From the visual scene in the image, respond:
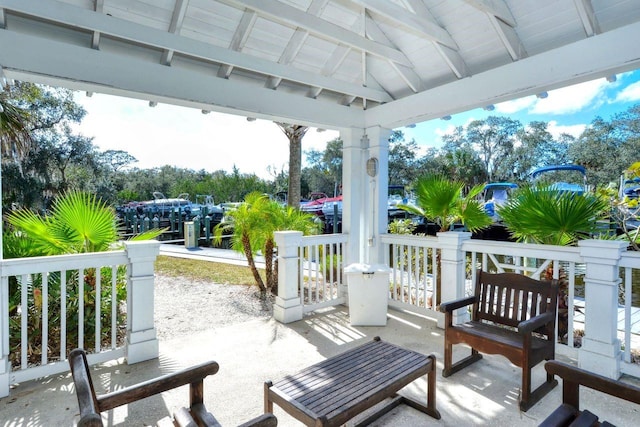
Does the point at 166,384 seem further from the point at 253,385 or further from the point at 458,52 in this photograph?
the point at 458,52

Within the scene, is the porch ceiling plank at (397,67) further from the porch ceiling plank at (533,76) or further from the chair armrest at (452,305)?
the chair armrest at (452,305)

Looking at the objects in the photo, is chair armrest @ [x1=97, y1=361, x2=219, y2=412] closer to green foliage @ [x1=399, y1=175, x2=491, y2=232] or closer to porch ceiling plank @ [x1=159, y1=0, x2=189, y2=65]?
porch ceiling plank @ [x1=159, y1=0, x2=189, y2=65]

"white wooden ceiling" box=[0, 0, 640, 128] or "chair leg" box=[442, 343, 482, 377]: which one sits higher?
"white wooden ceiling" box=[0, 0, 640, 128]

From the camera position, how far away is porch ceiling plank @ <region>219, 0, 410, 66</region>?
2.73 m

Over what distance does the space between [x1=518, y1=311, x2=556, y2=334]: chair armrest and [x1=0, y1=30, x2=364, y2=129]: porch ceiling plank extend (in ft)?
9.95

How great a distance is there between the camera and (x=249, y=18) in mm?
3223

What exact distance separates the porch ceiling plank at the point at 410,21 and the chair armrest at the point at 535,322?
2.50 meters

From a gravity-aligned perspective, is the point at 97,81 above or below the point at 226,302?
above

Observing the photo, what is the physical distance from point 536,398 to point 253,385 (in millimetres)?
2020

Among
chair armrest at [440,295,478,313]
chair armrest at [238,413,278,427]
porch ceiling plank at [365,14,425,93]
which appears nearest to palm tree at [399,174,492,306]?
porch ceiling plank at [365,14,425,93]

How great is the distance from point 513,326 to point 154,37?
3.73 meters

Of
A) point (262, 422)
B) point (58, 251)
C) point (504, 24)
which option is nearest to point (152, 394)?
point (262, 422)

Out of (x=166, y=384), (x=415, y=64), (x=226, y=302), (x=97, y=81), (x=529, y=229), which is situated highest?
(x=415, y=64)

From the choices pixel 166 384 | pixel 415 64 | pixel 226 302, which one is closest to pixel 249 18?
pixel 415 64
